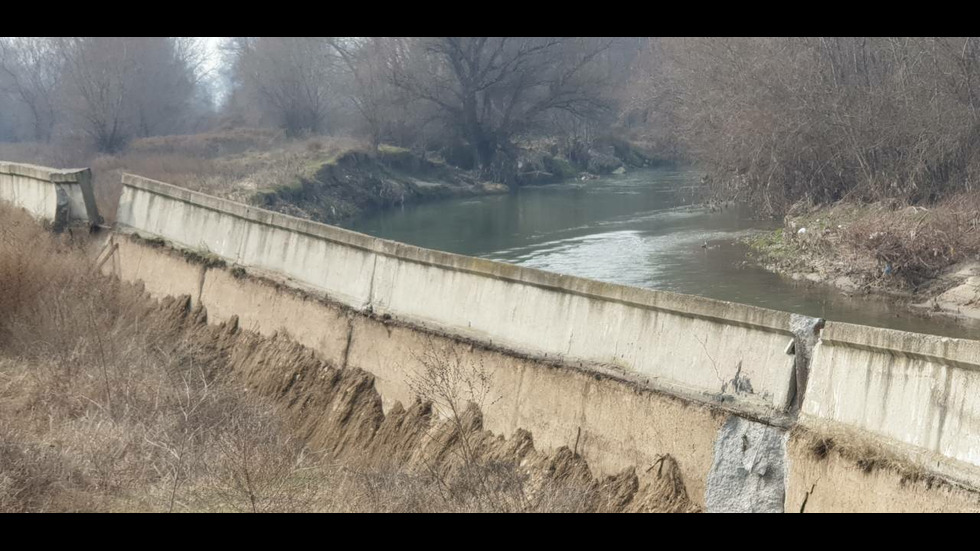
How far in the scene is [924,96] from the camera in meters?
22.2

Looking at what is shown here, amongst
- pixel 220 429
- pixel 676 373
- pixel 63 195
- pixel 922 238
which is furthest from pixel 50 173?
pixel 922 238

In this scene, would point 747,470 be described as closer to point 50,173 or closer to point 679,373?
point 679,373

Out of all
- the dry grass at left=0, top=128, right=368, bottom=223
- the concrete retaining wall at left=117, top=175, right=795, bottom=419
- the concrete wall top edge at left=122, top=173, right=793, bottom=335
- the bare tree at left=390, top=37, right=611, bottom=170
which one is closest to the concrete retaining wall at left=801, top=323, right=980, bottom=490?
the concrete retaining wall at left=117, top=175, right=795, bottom=419

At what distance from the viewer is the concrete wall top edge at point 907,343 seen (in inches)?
277

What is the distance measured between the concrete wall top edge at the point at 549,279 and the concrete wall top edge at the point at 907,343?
1.55ft

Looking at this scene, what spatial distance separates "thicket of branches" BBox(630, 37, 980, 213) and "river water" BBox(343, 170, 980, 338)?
1.73 m

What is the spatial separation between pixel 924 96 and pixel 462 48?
110ft

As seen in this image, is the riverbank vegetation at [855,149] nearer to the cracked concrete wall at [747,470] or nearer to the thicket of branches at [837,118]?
the thicket of branches at [837,118]

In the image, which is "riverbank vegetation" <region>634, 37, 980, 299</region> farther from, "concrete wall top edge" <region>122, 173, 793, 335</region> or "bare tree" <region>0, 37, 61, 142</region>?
"bare tree" <region>0, 37, 61, 142</region>

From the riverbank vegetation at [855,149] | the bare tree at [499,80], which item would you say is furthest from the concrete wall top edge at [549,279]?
the bare tree at [499,80]

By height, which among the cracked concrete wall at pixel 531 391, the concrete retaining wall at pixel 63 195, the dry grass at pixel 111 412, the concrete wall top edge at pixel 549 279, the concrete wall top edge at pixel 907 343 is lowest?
the dry grass at pixel 111 412

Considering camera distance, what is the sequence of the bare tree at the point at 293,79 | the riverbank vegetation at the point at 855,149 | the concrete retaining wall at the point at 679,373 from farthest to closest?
the bare tree at the point at 293,79 < the riverbank vegetation at the point at 855,149 < the concrete retaining wall at the point at 679,373

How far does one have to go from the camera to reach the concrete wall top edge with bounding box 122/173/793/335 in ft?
28.1

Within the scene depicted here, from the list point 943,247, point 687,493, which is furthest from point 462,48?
point 687,493
